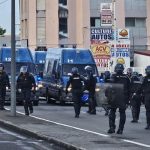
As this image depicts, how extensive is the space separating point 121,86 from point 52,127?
3109 millimetres

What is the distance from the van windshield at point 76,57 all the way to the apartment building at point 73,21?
1321 inches

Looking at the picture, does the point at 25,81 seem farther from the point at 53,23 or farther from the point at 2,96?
the point at 53,23

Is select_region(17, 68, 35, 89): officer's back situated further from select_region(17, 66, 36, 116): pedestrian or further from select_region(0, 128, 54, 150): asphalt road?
select_region(0, 128, 54, 150): asphalt road

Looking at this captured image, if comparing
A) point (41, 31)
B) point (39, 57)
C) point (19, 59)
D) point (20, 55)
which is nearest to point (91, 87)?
point (19, 59)

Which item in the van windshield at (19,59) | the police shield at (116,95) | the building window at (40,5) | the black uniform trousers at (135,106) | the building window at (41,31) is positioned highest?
the building window at (40,5)

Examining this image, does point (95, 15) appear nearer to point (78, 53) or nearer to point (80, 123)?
point (78, 53)

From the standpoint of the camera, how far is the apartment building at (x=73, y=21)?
217 feet

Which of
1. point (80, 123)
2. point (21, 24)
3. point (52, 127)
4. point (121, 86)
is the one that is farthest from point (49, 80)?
point (21, 24)

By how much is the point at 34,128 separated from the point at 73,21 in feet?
171

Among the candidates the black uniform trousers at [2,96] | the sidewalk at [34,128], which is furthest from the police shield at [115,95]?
the black uniform trousers at [2,96]

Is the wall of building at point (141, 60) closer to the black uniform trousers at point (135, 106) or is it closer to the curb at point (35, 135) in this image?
the black uniform trousers at point (135, 106)

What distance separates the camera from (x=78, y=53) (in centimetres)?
3206

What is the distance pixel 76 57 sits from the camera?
31891 mm

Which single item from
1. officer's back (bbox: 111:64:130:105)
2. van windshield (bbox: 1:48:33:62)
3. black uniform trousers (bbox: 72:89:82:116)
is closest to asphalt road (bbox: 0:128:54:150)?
officer's back (bbox: 111:64:130:105)
